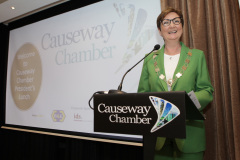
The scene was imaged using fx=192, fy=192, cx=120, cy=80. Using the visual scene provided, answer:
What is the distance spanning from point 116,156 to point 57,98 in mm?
1143

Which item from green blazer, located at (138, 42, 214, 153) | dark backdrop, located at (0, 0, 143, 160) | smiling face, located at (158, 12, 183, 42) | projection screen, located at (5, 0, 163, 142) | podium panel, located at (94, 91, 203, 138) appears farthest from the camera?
dark backdrop, located at (0, 0, 143, 160)

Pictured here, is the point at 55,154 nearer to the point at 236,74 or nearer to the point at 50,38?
the point at 50,38

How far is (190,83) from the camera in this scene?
43.8 inches

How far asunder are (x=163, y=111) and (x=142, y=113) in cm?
9

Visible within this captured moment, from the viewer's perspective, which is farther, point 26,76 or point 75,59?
point 26,76

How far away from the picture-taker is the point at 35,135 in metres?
3.04

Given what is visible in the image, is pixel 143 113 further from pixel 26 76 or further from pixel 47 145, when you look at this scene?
pixel 26 76

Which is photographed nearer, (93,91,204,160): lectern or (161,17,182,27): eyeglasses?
(93,91,204,160): lectern

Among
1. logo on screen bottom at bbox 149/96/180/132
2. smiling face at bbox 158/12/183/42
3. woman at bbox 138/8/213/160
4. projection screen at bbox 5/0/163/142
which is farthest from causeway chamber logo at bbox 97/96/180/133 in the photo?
projection screen at bbox 5/0/163/142

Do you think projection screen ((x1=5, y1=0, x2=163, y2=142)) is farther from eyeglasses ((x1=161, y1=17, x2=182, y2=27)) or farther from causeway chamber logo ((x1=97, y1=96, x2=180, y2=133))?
causeway chamber logo ((x1=97, y1=96, x2=180, y2=133))

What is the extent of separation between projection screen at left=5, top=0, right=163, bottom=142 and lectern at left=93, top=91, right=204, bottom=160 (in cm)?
119

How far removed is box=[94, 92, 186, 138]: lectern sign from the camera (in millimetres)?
716

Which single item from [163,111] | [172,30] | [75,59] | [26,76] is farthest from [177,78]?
[26,76]

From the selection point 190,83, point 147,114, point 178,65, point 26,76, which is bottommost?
point 147,114
